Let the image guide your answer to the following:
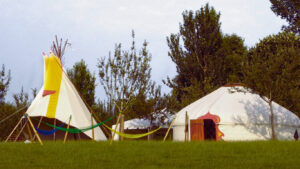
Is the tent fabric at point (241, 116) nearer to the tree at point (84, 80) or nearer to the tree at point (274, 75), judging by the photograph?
the tree at point (274, 75)

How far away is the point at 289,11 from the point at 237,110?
1742cm

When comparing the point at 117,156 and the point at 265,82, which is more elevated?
the point at 265,82

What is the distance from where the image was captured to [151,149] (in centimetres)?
1477

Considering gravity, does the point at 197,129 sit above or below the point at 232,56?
below

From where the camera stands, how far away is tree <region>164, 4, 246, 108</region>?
39.6 meters

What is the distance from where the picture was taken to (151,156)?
13.1m

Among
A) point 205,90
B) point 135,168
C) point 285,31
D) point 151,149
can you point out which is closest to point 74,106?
point 151,149

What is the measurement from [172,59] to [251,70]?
1805 centimetres

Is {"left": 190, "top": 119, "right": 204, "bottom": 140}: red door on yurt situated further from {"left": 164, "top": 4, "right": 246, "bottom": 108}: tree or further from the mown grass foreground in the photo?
{"left": 164, "top": 4, "right": 246, "bottom": 108}: tree

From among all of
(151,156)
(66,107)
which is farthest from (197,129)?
(151,156)

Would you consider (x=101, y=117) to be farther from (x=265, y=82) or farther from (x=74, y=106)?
(x=265, y=82)

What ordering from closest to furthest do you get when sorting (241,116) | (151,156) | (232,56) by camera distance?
(151,156)
(241,116)
(232,56)

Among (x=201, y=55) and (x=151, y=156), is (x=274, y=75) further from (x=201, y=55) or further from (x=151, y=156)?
(x=201, y=55)

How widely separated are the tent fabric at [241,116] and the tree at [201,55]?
12.0m
